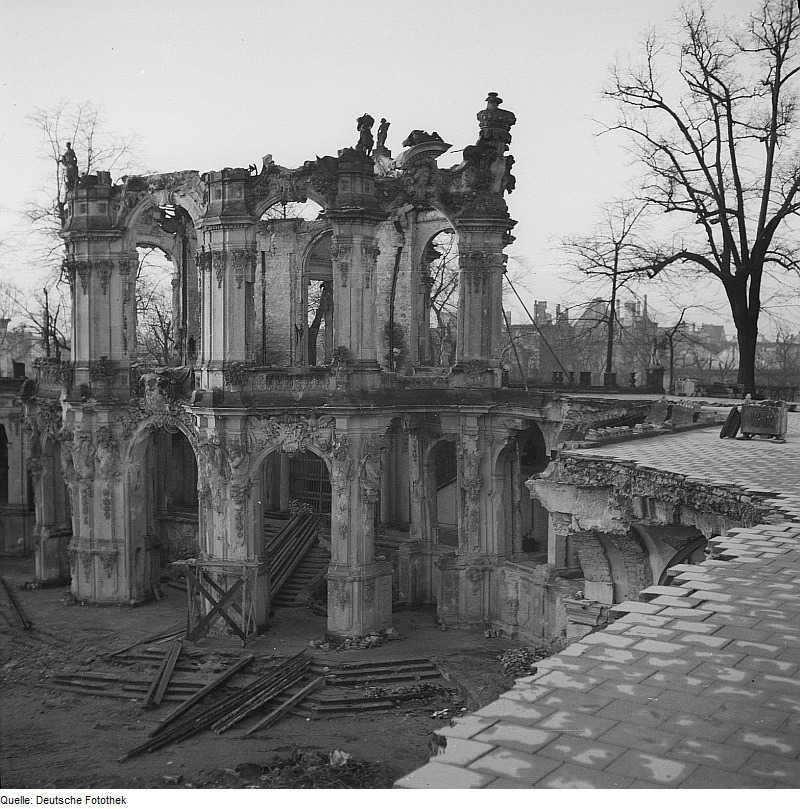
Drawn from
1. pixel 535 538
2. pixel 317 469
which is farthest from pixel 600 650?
pixel 317 469

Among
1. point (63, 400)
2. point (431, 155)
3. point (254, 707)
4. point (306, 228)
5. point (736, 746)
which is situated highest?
point (431, 155)

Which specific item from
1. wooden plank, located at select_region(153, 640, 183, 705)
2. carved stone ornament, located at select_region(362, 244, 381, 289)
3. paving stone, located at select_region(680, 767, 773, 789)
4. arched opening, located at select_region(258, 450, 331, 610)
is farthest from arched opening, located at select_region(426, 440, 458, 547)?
paving stone, located at select_region(680, 767, 773, 789)

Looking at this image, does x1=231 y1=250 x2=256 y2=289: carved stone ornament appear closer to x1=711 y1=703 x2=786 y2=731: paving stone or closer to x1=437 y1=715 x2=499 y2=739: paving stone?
x1=437 y1=715 x2=499 y2=739: paving stone

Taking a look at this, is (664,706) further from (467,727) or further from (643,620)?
(643,620)

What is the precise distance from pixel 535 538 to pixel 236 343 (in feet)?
27.6

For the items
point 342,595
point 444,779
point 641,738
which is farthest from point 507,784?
point 342,595

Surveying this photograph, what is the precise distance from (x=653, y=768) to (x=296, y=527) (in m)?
21.9

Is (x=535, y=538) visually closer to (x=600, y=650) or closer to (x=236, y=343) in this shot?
(x=236, y=343)

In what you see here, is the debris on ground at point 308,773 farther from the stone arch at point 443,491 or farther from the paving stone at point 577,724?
the stone arch at point 443,491

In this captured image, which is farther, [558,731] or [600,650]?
[600,650]

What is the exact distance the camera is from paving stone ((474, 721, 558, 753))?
470 cm

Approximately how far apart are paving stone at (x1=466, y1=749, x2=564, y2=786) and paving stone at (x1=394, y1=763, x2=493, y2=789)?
1.8 inches

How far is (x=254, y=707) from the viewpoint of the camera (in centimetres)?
1659

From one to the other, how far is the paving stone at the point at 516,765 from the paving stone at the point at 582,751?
0.21ft
